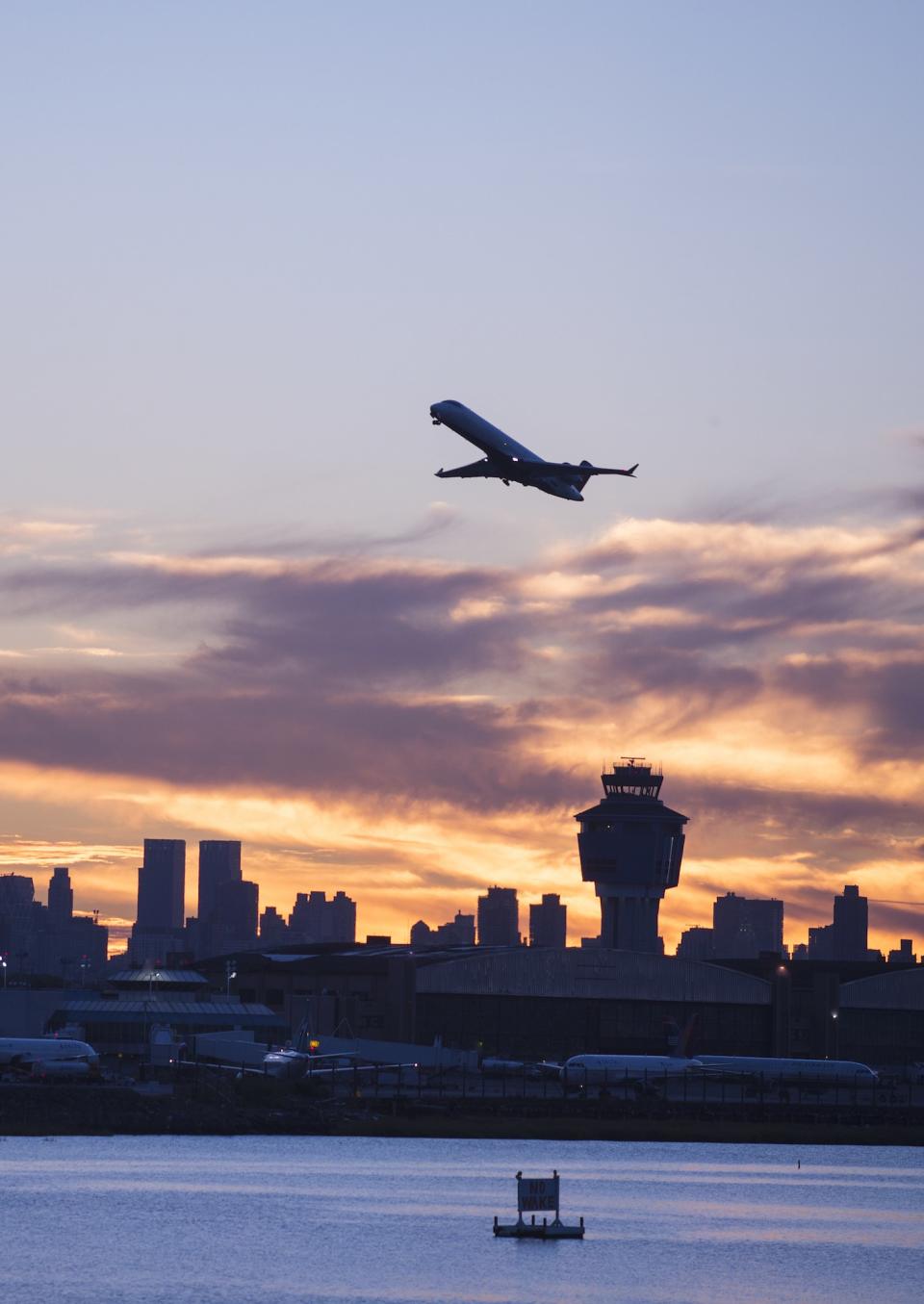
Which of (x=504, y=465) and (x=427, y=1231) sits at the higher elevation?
(x=504, y=465)

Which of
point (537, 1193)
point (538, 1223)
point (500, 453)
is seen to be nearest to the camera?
point (537, 1193)

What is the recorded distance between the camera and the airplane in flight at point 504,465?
141625mm

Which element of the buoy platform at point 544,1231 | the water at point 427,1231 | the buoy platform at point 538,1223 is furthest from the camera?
the buoy platform at point 544,1231

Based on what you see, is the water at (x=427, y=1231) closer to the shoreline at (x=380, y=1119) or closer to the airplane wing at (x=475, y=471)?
the shoreline at (x=380, y=1119)

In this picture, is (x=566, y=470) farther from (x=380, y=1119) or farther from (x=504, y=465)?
(x=380, y=1119)

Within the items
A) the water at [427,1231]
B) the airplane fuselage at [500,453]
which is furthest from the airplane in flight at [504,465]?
the water at [427,1231]

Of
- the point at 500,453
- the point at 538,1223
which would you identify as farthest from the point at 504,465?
the point at 538,1223

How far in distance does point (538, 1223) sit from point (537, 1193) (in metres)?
12.2

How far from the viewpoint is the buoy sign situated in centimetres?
11050

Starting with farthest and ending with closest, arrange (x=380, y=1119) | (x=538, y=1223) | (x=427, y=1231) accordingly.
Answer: (x=380, y=1119) < (x=538, y=1223) < (x=427, y=1231)

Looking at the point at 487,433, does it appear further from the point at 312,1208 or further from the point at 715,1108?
the point at 715,1108

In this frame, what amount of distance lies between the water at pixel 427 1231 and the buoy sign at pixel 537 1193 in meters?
2.66

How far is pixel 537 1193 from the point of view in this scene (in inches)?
4390

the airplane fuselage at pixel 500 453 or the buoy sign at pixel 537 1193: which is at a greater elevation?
the airplane fuselage at pixel 500 453
